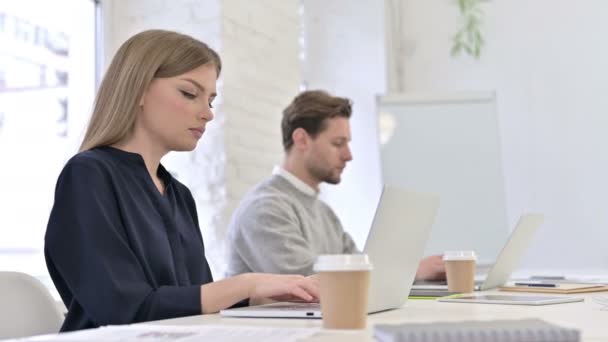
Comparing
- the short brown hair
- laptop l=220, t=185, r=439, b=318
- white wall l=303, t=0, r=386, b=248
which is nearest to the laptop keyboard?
laptop l=220, t=185, r=439, b=318

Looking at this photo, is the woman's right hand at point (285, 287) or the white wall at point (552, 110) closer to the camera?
the woman's right hand at point (285, 287)

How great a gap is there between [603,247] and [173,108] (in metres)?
3.04

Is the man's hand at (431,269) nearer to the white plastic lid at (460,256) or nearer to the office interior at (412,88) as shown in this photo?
the white plastic lid at (460,256)

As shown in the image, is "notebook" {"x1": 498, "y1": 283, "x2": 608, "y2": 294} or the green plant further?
the green plant

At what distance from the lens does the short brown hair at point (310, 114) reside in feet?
8.57

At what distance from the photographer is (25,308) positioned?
1.26m

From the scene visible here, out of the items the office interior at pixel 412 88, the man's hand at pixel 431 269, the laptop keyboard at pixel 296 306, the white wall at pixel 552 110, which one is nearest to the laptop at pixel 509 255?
the man's hand at pixel 431 269

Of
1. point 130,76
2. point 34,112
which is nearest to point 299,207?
point 34,112

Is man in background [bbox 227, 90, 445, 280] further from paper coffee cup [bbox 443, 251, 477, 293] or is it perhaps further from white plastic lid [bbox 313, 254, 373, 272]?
white plastic lid [bbox 313, 254, 373, 272]

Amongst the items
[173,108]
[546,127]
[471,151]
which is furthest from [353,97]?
[173,108]

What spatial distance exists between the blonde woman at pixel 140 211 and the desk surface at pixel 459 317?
0.35 feet

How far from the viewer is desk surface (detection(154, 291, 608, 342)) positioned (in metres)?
0.81

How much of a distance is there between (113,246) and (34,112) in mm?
1216

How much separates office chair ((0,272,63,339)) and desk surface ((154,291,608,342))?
359 mm
